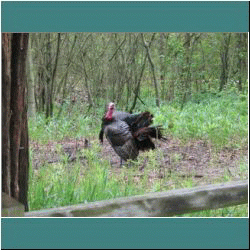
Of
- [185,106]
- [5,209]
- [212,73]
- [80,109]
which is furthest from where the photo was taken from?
[212,73]

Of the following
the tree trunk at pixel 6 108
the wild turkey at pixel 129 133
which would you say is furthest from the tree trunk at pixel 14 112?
the wild turkey at pixel 129 133

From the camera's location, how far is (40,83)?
5984mm

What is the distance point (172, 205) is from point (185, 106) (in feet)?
10.9

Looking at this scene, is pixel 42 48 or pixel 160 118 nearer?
pixel 160 118

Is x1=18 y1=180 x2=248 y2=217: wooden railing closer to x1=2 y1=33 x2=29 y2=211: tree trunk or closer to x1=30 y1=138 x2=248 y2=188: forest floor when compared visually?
x1=2 y1=33 x2=29 y2=211: tree trunk

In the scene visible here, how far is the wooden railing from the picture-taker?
168cm

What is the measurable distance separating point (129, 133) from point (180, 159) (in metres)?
0.61

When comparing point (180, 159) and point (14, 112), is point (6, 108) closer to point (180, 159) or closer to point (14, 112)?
point (14, 112)

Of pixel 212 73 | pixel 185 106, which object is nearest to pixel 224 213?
pixel 185 106

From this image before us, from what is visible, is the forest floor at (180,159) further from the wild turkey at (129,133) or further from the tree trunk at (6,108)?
the tree trunk at (6,108)

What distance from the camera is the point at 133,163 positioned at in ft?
12.3

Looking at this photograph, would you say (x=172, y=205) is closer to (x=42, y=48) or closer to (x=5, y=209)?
(x=5, y=209)

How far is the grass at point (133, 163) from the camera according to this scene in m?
2.26

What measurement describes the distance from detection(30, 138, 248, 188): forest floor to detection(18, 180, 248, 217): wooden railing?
2.97 feet
